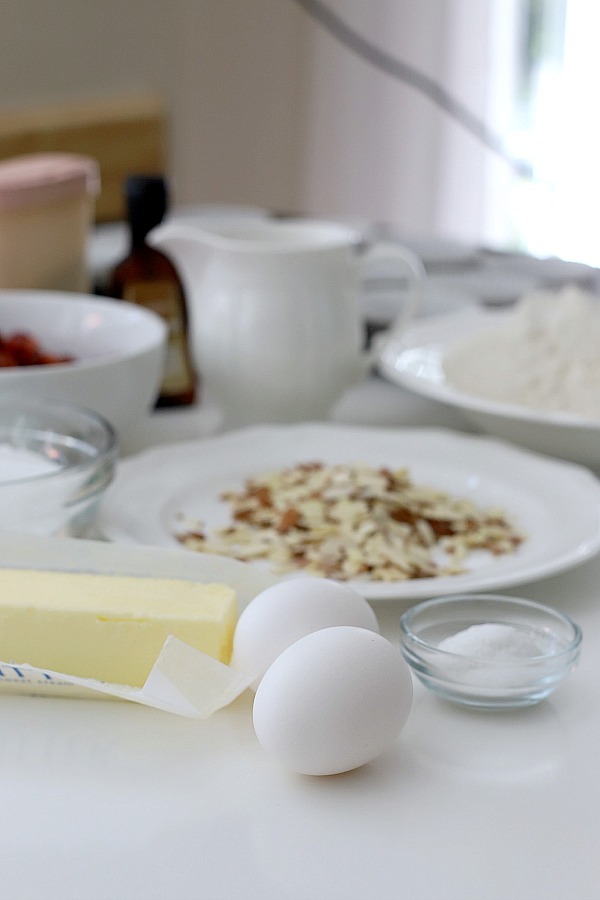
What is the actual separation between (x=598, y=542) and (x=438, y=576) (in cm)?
10

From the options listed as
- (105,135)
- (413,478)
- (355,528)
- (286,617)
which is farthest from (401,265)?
Answer: (105,135)

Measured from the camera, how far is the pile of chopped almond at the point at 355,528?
65 cm

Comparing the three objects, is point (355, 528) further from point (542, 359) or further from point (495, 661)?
point (542, 359)

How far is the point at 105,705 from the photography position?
20.6 inches

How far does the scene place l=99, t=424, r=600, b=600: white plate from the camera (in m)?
0.64

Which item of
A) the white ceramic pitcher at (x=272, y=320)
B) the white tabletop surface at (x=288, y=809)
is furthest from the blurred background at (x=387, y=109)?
the white tabletop surface at (x=288, y=809)

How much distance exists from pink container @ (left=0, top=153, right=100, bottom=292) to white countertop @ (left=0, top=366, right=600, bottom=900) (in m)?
0.60

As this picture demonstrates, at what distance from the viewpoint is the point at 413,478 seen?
0.81 metres

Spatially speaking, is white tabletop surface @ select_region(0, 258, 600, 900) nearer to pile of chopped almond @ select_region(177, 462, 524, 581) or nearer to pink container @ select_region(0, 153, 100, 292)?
pile of chopped almond @ select_region(177, 462, 524, 581)

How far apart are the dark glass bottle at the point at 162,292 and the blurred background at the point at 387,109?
173 cm

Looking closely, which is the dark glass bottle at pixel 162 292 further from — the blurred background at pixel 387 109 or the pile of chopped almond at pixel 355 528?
the blurred background at pixel 387 109

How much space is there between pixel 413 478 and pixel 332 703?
38cm

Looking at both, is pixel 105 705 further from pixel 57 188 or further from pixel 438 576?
pixel 57 188

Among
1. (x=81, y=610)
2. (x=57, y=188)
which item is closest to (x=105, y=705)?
(x=81, y=610)
